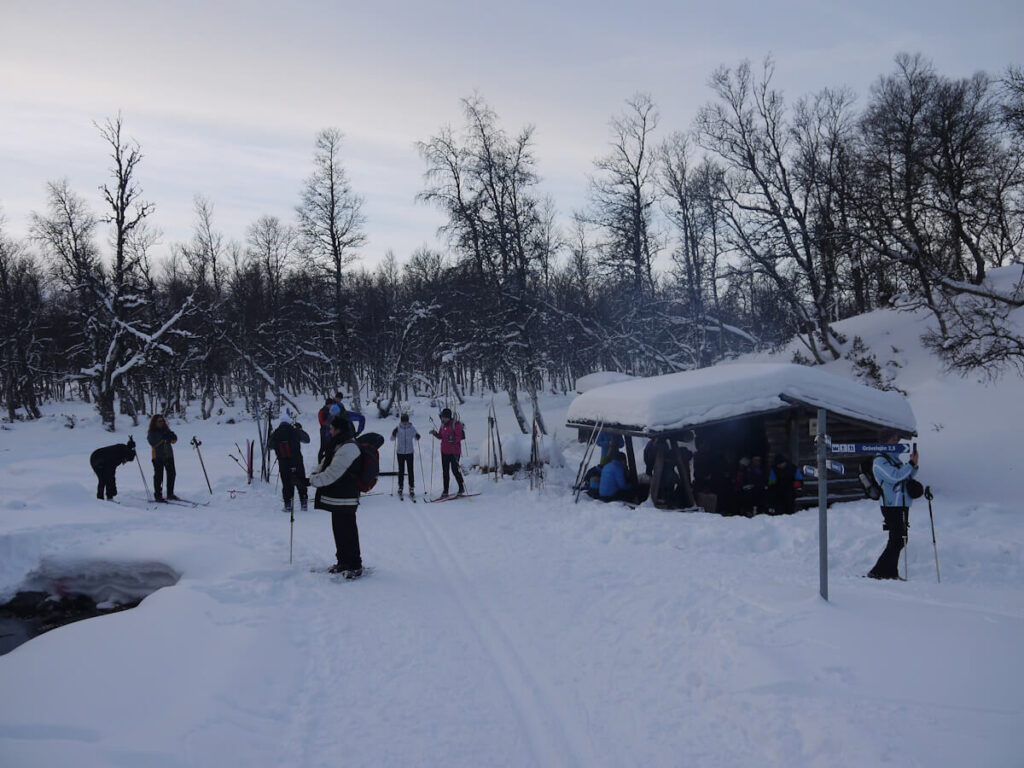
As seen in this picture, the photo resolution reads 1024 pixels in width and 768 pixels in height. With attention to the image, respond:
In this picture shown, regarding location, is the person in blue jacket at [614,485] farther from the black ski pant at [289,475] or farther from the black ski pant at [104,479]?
the black ski pant at [104,479]

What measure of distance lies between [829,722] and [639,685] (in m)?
1.30

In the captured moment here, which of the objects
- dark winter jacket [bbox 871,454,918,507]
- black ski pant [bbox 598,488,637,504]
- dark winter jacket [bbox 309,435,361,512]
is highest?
dark winter jacket [bbox 309,435,361,512]

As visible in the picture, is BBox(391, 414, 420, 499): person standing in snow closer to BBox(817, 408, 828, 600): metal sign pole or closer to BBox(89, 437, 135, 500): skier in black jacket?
BBox(89, 437, 135, 500): skier in black jacket

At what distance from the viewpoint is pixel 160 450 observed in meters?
13.2

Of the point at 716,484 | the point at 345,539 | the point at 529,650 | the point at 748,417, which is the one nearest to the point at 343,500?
the point at 345,539

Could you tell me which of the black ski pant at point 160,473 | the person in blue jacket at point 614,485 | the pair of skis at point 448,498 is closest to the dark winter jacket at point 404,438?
the pair of skis at point 448,498

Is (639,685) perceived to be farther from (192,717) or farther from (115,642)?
(115,642)

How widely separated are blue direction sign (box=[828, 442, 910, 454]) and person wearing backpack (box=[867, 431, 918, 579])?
522 mm

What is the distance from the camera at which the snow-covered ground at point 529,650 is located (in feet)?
12.8

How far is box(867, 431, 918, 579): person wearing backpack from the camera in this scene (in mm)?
7691

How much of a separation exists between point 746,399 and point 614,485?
3056 millimetres

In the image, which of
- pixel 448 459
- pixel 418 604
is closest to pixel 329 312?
pixel 448 459

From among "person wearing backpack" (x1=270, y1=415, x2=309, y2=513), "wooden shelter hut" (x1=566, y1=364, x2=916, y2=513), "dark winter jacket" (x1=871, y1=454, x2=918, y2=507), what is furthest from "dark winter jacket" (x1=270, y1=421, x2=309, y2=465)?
"dark winter jacket" (x1=871, y1=454, x2=918, y2=507)

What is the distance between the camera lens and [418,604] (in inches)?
268
